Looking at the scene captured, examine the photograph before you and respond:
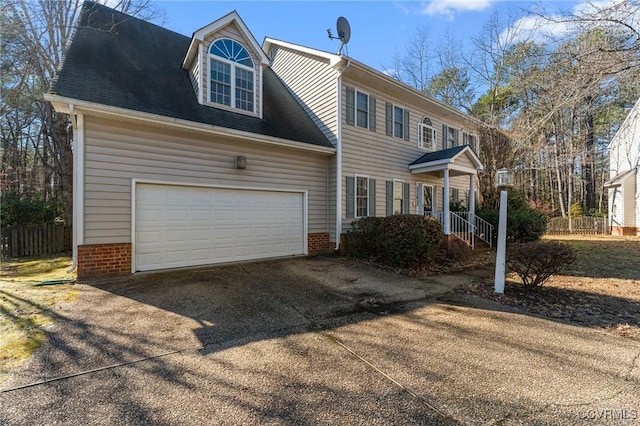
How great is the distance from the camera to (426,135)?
42.6ft

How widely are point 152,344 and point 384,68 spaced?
21987mm

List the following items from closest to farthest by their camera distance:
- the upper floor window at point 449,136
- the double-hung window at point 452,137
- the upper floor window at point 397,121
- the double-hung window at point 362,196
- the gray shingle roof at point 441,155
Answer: the double-hung window at point 362,196, the gray shingle roof at point 441,155, the upper floor window at point 397,121, the upper floor window at point 449,136, the double-hung window at point 452,137

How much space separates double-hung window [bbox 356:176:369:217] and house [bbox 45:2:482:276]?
5 centimetres

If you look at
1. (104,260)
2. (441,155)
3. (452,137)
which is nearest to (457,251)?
(441,155)

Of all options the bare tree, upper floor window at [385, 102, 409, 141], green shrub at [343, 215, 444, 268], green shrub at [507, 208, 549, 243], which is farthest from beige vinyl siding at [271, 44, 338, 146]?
green shrub at [507, 208, 549, 243]

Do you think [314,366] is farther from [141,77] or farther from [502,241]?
[141,77]

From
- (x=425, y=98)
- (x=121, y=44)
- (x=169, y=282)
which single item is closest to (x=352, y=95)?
(x=425, y=98)

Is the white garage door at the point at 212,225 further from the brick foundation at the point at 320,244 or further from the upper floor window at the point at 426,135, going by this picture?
the upper floor window at the point at 426,135

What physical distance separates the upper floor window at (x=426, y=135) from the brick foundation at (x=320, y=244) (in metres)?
6.20

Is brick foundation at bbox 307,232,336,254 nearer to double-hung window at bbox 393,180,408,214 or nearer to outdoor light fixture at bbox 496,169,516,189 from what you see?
double-hung window at bbox 393,180,408,214

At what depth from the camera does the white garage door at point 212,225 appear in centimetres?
665

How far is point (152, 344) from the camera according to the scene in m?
3.36

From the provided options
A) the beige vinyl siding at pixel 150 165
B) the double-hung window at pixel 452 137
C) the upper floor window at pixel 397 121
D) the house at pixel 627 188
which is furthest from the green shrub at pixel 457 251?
the house at pixel 627 188

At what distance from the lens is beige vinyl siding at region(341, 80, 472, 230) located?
32.7 ft
